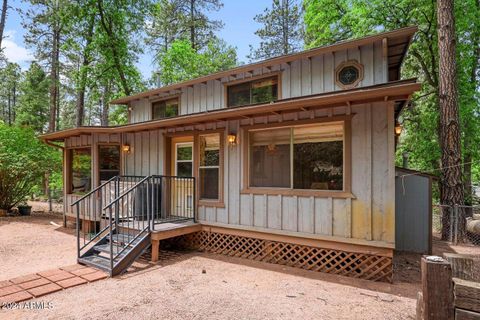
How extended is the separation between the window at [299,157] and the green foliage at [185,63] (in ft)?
40.7

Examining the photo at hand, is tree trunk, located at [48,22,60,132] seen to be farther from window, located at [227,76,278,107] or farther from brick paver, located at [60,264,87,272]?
brick paver, located at [60,264,87,272]

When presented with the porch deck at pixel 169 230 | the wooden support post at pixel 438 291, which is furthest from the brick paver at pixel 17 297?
the wooden support post at pixel 438 291

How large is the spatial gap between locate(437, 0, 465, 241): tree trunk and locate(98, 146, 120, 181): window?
9.69 m

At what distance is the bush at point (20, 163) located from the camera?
10477mm

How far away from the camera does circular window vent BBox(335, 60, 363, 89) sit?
5391 mm

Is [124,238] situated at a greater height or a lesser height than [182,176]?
lesser

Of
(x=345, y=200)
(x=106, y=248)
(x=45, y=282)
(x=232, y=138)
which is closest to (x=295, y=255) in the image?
(x=345, y=200)

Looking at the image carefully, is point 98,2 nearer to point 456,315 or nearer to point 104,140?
point 104,140

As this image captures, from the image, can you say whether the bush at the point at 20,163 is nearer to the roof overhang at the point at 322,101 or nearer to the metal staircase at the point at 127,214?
the metal staircase at the point at 127,214

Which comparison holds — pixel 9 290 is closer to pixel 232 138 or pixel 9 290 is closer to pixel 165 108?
pixel 232 138

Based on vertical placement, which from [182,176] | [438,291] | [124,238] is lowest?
[124,238]

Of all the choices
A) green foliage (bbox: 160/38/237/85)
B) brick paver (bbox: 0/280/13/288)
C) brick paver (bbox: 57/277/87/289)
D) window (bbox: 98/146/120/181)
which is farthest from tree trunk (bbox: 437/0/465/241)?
green foliage (bbox: 160/38/237/85)

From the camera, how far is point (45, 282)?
427cm

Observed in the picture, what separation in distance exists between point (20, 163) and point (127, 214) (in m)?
7.68
